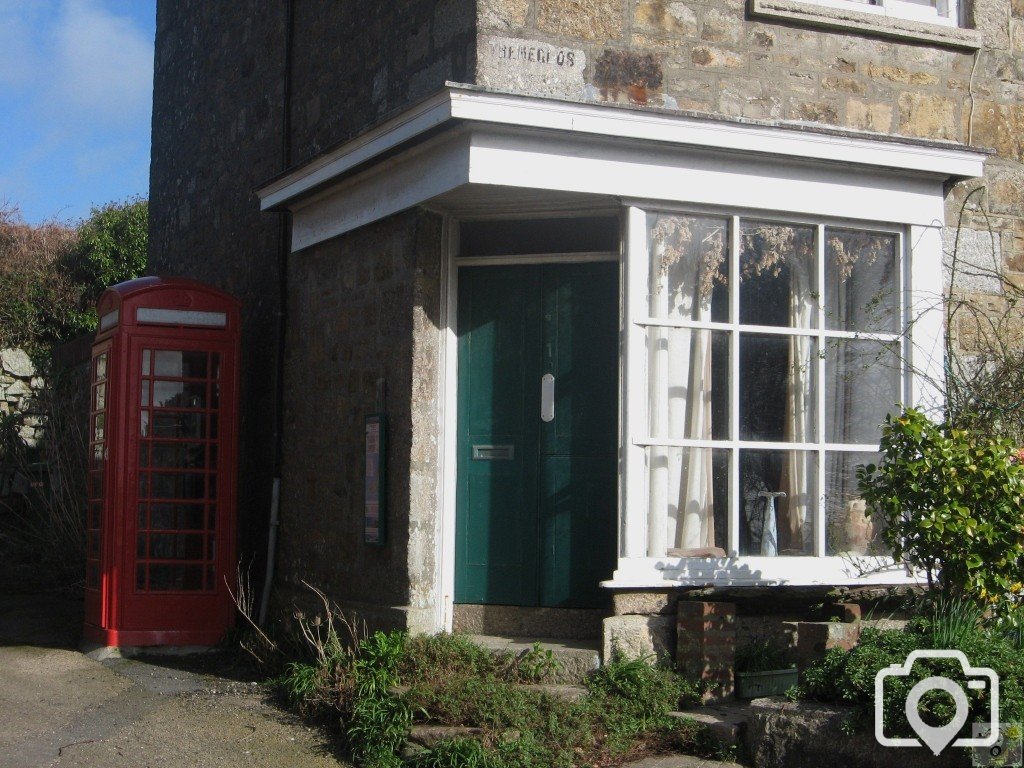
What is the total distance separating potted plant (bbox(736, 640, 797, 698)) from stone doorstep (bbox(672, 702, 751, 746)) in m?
0.12

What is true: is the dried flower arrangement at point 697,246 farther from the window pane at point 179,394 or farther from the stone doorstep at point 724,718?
the window pane at point 179,394

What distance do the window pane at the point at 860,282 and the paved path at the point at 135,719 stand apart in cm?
373

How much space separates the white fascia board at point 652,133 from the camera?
617 cm

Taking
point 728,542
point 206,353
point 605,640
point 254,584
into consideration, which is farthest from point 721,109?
point 254,584

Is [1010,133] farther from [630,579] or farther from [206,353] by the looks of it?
[206,353]

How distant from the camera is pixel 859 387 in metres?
6.88

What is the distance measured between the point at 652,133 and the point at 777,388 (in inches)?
62.8

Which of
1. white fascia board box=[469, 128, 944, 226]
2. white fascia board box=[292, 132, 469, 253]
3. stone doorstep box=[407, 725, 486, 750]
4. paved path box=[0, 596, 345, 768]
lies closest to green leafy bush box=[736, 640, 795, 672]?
stone doorstep box=[407, 725, 486, 750]

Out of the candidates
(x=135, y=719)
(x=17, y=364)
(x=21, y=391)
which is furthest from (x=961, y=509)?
(x=17, y=364)

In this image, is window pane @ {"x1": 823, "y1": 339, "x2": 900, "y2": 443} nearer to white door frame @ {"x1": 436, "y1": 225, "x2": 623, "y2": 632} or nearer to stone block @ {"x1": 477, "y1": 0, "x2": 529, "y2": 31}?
white door frame @ {"x1": 436, "y1": 225, "x2": 623, "y2": 632}

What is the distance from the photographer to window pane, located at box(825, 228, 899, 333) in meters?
6.87

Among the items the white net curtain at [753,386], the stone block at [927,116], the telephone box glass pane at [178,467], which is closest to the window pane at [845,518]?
the white net curtain at [753,386]

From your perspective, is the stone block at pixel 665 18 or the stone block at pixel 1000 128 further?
the stone block at pixel 1000 128

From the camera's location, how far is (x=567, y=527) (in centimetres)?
695
